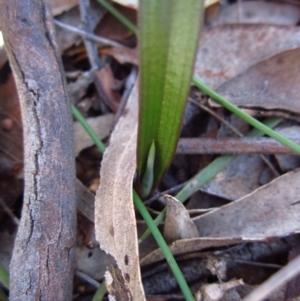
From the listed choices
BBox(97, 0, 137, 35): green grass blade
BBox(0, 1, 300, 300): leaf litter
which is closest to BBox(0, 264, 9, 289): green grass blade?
BBox(0, 1, 300, 300): leaf litter

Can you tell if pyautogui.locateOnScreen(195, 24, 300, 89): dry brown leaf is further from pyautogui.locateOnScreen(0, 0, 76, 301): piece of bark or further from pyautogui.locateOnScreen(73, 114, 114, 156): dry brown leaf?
pyautogui.locateOnScreen(0, 0, 76, 301): piece of bark

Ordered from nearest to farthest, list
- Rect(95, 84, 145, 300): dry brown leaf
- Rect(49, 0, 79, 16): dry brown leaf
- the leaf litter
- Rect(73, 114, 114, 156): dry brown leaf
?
Rect(95, 84, 145, 300): dry brown leaf < the leaf litter < Rect(73, 114, 114, 156): dry brown leaf < Rect(49, 0, 79, 16): dry brown leaf

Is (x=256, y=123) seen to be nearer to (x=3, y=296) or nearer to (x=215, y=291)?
(x=215, y=291)

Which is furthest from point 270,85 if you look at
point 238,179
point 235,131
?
point 238,179

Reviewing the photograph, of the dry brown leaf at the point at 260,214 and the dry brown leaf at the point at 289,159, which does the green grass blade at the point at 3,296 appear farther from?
the dry brown leaf at the point at 289,159

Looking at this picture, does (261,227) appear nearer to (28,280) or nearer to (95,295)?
(95,295)

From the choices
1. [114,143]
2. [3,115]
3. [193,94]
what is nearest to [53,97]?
[114,143]
